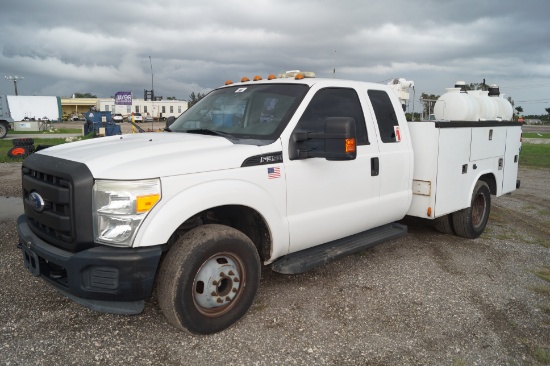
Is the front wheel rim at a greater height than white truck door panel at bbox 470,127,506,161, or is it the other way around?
white truck door panel at bbox 470,127,506,161

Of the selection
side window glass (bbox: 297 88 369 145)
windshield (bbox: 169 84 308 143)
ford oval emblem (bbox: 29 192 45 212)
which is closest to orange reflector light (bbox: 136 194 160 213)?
ford oval emblem (bbox: 29 192 45 212)

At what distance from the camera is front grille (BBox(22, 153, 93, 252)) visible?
285cm

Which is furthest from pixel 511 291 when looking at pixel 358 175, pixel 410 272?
pixel 358 175

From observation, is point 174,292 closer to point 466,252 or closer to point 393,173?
point 393,173

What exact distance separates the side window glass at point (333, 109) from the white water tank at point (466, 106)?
2343mm

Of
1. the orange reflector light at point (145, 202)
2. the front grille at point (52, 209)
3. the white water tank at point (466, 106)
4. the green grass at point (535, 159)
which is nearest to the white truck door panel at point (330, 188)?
the orange reflector light at point (145, 202)

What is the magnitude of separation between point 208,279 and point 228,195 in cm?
62

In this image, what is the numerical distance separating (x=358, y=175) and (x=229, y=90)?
1.61 metres

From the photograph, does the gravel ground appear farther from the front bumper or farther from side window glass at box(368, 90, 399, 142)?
side window glass at box(368, 90, 399, 142)

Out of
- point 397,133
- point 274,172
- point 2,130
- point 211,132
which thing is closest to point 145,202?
point 274,172

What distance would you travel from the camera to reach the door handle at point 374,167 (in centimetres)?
432

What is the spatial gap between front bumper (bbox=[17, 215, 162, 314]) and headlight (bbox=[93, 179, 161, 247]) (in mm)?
92

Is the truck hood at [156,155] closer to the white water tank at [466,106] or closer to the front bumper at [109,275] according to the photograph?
the front bumper at [109,275]

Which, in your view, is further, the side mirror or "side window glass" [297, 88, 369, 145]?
"side window glass" [297, 88, 369, 145]
